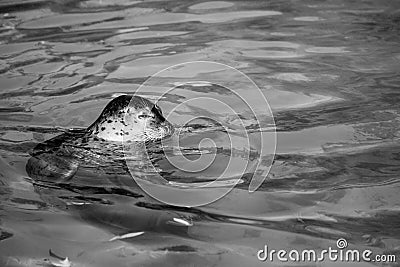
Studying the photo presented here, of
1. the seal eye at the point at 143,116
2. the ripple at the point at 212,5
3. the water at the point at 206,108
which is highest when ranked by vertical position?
the ripple at the point at 212,5

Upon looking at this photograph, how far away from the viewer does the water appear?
371cm

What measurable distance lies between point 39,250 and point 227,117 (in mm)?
2414

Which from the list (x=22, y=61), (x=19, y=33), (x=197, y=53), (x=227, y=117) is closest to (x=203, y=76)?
(x=197, y=53)

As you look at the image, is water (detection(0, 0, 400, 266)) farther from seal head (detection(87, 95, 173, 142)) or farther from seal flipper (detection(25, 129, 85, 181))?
seal head (detection(87, 95, 173, 142))

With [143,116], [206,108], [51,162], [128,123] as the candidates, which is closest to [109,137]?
[128,123]

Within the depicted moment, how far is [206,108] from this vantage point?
19.4 feet

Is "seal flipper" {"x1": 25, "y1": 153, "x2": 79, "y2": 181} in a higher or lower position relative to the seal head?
lower

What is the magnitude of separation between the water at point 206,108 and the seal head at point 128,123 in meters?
0.50

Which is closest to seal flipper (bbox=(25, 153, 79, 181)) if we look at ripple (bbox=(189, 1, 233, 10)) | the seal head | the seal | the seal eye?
the seal

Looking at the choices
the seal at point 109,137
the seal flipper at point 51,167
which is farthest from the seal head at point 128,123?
the seal flipper at point 51,167

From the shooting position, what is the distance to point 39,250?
3.62 meters

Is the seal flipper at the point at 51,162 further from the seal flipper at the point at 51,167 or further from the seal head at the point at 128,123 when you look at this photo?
the seal head at the point at 128,123

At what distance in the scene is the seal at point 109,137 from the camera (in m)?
4.72

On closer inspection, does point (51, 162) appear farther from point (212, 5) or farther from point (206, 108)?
point (212, 5)
